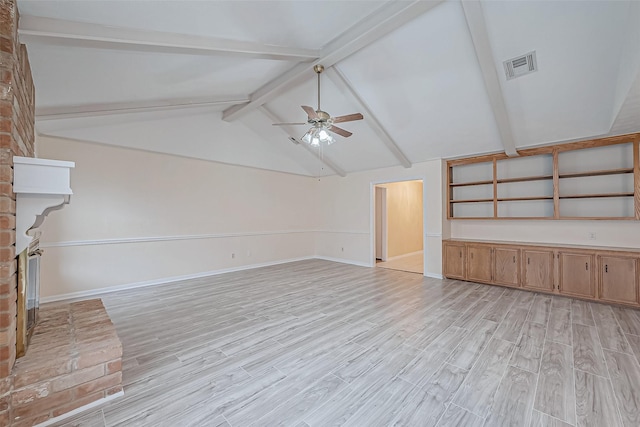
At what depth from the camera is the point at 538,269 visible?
444 centimetres

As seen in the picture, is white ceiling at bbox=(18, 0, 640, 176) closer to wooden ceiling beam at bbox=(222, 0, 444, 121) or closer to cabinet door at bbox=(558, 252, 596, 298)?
wooden ceiling beam at bbox=(222, 0, 444, 121)

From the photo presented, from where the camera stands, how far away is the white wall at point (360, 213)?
18.5ft

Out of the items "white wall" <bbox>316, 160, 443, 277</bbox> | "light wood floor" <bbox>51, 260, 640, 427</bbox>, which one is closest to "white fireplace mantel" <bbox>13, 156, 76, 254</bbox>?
"light wood floor" <bbox>51, 260, 640, 427</bbox>

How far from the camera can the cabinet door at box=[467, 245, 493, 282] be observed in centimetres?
494

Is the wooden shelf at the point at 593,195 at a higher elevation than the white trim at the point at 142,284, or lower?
higher

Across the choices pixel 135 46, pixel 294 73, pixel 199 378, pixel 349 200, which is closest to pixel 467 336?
pixel 199 378

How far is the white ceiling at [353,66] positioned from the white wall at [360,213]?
2.87ft

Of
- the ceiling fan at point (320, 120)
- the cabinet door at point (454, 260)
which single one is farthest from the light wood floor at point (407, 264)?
the ceiling fan at point (320, 120)

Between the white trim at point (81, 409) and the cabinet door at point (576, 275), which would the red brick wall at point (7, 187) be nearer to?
the white trim at point (81, 409)

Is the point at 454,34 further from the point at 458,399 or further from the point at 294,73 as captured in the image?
the point at 458,399

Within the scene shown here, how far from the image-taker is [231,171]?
243 inches

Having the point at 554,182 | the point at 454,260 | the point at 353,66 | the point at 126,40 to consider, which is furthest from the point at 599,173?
the point at 126,40

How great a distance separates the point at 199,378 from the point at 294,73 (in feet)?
13.1

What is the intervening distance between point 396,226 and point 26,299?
25.4ft
